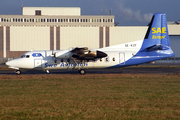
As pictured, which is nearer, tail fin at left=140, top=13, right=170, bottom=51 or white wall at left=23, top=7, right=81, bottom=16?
tail fin at left=140, top=13, right=170, bottom=51

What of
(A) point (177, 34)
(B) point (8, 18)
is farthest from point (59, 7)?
(A) point (177, 34)

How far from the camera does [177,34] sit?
6372 cm

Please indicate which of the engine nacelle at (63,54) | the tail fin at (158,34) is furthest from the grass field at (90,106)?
the tail fin at (158,34)

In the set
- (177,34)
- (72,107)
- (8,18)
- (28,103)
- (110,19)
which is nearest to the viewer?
(72,107)

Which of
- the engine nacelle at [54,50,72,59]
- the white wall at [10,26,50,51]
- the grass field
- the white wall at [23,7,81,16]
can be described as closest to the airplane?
the engine nacelle at [54,50,72,59]

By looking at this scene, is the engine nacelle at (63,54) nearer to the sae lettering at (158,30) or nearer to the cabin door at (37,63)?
the cabin door at (37,63)

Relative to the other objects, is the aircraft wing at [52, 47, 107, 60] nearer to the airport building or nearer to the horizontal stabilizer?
the horizontal stabilizer

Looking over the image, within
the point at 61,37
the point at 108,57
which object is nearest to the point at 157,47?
the point at 108,57

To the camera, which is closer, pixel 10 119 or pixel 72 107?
pixel 10 119

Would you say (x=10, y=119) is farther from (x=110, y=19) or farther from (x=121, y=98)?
(x=110, y=19)

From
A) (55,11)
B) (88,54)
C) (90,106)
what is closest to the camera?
(90,106)

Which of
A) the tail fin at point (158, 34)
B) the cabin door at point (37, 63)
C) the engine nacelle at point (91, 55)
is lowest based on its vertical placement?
the cabin door at point (37, 63)

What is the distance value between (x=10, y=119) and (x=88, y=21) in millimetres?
75656

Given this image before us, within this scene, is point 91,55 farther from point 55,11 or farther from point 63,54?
point 55,11
